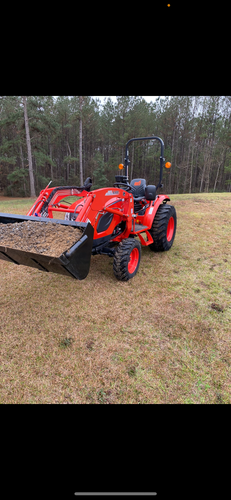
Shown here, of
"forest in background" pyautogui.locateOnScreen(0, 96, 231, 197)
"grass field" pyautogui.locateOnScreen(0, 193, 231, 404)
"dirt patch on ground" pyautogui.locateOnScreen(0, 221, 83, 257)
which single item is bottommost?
"grass field" pyautogui.locateOnScreen(0, 193, 231, 404)

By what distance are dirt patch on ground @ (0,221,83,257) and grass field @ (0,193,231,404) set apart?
3.19 feet

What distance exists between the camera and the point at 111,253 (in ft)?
12.5

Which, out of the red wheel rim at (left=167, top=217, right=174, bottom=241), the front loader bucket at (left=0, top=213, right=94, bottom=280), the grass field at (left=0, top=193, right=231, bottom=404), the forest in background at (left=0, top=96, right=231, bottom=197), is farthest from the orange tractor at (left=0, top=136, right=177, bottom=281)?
the forest in background at (left=0, top=96, right=231, bottom=197)

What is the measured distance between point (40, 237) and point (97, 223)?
1013 mm

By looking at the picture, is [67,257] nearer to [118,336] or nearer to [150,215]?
[118,336]

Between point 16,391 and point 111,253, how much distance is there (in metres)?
2.31

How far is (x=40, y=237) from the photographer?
260 centimetres

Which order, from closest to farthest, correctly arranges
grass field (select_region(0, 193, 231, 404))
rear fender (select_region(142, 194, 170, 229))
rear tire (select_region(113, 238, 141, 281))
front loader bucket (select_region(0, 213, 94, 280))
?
grass field (select_region(0, 193, 231, 404)), front loader bucket (select_region(0, 213, 94, 280)), rear tire (select_region(113, 238, 141, 281)), rear fender (select_region(142, 194, 170, 229))

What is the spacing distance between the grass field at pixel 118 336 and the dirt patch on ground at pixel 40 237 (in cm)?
97

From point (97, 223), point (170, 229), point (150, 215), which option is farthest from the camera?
point (170, 229)

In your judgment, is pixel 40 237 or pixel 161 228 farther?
pixel 161 228

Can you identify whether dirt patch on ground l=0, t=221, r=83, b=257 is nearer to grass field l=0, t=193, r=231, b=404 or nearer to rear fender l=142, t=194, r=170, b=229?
grass field l=0, t=193, r=231, b=404

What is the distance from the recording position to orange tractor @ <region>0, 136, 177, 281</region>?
2.48 m

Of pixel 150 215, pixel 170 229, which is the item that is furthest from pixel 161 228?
pixel 170 229
